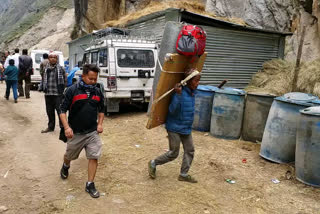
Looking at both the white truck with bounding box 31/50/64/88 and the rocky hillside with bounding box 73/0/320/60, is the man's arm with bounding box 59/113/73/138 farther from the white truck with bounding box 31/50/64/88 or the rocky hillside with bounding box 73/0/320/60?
the rocky hillside with bounding box 73/0/320/60

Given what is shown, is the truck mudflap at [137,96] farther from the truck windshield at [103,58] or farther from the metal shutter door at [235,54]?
the metal shutter door at [235,54]

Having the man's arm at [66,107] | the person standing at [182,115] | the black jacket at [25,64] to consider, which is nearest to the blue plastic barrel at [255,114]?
the person standing at [182,115]

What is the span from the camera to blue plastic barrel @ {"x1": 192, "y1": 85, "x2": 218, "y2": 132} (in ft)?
23.0

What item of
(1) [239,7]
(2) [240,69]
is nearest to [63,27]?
(1) [239,7]

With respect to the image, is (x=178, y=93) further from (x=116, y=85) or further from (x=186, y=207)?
(x=116, y=85)

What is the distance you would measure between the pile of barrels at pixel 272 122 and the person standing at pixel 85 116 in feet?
9.72

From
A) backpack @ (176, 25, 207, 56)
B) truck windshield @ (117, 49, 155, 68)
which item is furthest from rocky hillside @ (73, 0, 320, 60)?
backpack @ (176, 25, 207, 56)

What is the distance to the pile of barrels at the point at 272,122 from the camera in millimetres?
4098

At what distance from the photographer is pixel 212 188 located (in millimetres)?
4145

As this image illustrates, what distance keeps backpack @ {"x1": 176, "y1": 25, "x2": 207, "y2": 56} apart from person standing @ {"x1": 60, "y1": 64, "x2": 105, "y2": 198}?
1.26 metres

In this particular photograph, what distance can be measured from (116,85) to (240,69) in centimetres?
589

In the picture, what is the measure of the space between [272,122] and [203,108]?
7.06 ft

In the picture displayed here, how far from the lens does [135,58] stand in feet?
28.3

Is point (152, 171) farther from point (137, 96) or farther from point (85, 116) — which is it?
point (137, 96)
